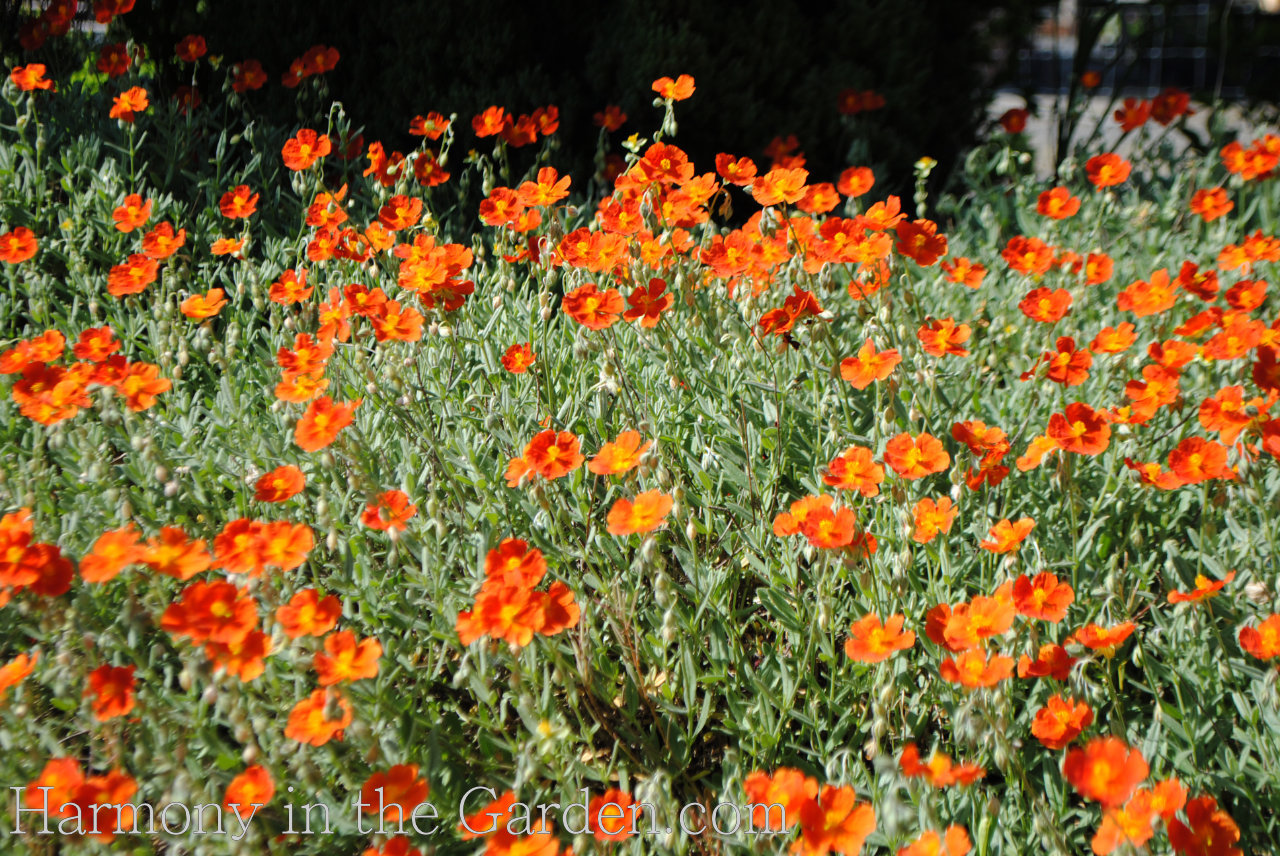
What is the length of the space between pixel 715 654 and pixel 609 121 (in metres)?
2.40

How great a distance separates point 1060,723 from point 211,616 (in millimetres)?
1304

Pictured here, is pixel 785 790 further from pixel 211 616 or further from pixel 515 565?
pixel 211 616

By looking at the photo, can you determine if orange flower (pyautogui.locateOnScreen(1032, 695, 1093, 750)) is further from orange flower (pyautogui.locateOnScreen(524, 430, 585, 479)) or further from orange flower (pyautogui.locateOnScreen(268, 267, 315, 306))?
orange flower (pyautogui.locateOnScreen(268, 267, 315, 306))

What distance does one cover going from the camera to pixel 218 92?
4.23 m

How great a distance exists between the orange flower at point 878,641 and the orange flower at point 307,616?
82 centimetres

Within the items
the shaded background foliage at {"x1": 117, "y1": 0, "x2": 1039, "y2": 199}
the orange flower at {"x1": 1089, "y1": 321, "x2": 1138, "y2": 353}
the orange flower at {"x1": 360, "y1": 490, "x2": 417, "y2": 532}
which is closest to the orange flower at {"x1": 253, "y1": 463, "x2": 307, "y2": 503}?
the orange flower at {"x1": 360, "y1": 490, "x2": 417, "y2": 532}

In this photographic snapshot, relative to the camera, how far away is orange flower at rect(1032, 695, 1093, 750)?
1.45 m

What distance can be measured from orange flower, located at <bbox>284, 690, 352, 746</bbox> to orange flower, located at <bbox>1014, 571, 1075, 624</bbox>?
3.49 ft

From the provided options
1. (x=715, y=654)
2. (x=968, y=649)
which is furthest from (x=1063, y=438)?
(x=715, y=654)

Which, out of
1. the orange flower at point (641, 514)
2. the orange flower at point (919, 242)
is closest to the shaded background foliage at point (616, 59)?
the orange flower at point (919, 242)

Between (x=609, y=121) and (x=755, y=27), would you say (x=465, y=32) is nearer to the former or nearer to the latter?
(x=609, y=121)

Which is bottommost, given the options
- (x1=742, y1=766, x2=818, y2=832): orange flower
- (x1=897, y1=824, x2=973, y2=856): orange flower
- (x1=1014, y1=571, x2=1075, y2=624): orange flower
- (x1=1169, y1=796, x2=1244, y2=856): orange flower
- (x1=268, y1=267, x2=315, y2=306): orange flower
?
(x1=1169, y1=796, x2=1244, y2=856): orange flower

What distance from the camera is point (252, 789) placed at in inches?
53.7

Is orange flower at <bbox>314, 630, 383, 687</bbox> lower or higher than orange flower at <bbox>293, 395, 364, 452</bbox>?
lower
